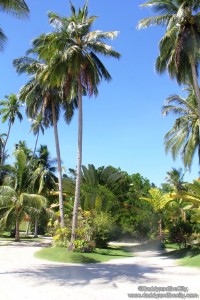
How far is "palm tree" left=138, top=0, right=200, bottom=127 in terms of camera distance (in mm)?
18517

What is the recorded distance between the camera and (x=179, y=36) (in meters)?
18.9

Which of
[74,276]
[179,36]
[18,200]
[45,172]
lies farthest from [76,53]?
[45,172]

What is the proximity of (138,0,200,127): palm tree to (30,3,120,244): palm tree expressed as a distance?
289 centimetres

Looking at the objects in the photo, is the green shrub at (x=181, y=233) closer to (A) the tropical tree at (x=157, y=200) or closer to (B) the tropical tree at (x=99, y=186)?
(A) the tropical tree at (x=157, y=200)

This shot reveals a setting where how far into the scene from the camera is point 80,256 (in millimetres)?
16875

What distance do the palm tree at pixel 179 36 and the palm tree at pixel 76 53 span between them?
2.89 meters

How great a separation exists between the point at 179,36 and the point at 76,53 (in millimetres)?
5975

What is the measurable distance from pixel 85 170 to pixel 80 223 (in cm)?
930

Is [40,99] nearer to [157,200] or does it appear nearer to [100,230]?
[100,230]

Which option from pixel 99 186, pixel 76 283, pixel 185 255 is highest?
pixel 99 186

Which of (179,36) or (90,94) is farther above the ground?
(179,36)

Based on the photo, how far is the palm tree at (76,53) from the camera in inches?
734

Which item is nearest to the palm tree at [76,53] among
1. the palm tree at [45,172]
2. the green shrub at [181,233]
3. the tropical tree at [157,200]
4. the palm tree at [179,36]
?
the palm tree at [179,36]

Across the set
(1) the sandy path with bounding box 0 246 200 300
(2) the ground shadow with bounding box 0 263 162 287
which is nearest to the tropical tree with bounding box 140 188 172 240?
(1) the sandy path with bounding box 0 246 200 300
